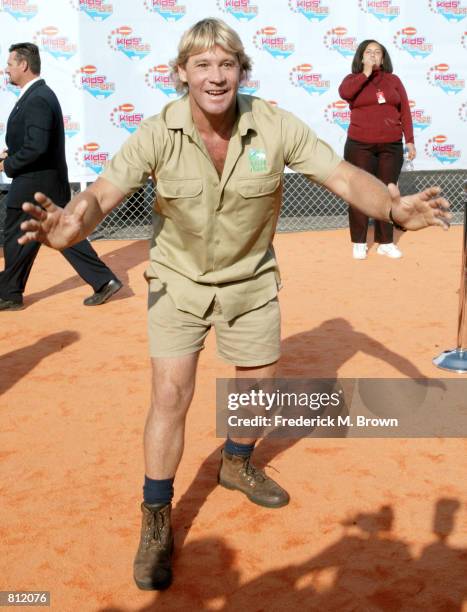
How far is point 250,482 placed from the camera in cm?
394

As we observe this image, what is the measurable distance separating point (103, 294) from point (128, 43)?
4355 mm

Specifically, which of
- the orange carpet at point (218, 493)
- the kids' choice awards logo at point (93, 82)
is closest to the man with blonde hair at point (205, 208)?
the orange carpet at point (218, 493)

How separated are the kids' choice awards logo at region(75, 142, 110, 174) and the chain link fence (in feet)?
2.24

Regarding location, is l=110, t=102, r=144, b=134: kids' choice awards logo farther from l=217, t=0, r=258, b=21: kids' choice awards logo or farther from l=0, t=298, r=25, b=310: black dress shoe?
l=0, t=298, r=25, b=310: black dress shoe

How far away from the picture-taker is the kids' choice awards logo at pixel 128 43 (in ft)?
34.4

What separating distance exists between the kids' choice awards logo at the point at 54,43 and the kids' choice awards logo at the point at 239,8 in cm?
200

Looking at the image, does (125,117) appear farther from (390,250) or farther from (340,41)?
(390,250)

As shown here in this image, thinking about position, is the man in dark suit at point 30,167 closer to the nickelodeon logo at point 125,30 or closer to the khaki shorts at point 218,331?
the nickelodeon logo at point 125,30

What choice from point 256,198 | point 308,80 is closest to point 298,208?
point 308,80

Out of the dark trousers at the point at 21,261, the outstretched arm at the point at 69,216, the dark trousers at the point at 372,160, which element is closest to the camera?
the outstretched arm at the point at 69,216

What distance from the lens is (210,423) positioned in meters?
4.88

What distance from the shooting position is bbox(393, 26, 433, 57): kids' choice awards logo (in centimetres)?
1115

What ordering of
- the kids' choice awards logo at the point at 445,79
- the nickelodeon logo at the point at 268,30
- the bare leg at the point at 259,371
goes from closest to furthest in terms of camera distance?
1. the bare leg at the point at 259,371
2. the nickelodeon logo at the point at 268,30
3. the kids' choice awards logo at the point at 445,79

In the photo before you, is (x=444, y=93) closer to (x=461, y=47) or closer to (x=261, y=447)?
(x=461, y=47)
